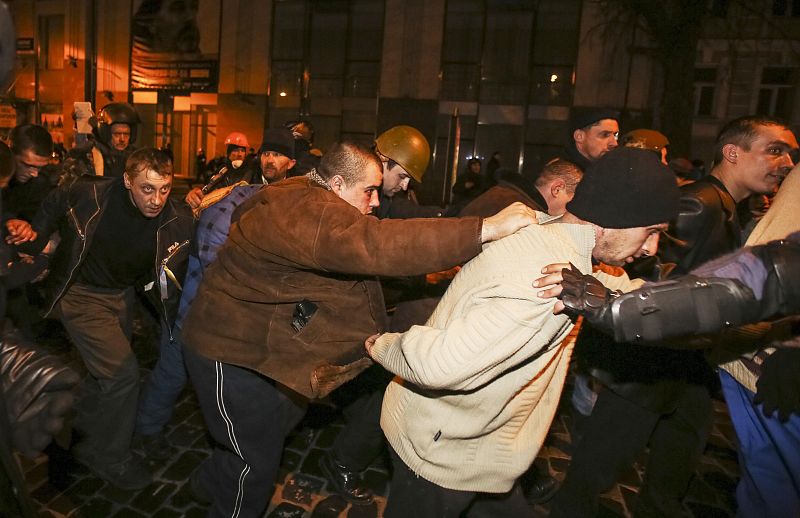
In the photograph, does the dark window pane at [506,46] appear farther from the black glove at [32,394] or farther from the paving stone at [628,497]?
the black glove at [32,394]

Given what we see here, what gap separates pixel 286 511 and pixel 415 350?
6.53ft

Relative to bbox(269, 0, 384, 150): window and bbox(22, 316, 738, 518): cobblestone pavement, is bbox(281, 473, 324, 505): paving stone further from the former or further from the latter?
bbox(269, 0, 384, 150): window

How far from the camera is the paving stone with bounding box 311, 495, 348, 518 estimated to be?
10.8 feet

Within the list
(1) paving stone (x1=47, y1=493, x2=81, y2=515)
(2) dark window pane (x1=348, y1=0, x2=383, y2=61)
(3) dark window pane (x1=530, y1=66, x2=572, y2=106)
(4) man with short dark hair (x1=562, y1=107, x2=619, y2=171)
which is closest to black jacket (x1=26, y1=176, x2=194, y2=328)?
(1) paving stone (x1=47, y1=493, x2=81, y2=515)

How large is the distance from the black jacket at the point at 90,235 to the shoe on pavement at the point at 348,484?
152cm

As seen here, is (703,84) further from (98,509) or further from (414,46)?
(98,509)

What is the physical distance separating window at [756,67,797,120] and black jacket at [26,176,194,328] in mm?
20582

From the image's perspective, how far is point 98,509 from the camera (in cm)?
318

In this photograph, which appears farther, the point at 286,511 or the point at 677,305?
the point at 286,511

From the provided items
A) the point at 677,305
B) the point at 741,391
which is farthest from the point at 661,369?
the point at 677,305

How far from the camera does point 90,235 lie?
11.4 ft

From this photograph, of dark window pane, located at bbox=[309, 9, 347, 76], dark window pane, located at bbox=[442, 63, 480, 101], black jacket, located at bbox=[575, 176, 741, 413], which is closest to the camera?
black jacket, located at bbox=[575, 176, 741, 413]

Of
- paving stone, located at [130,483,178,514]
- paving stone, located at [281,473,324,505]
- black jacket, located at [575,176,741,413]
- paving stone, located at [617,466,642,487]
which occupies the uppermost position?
black jacket, located at [575,176,741,413]

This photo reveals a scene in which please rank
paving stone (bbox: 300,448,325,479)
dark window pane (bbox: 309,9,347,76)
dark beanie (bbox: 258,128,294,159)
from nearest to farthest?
paving stone (bbox: 300,448,325,479) < dark beanie (bbox: 258,128,294,159) < dark window pane (bbox: 309,9,347,76)
